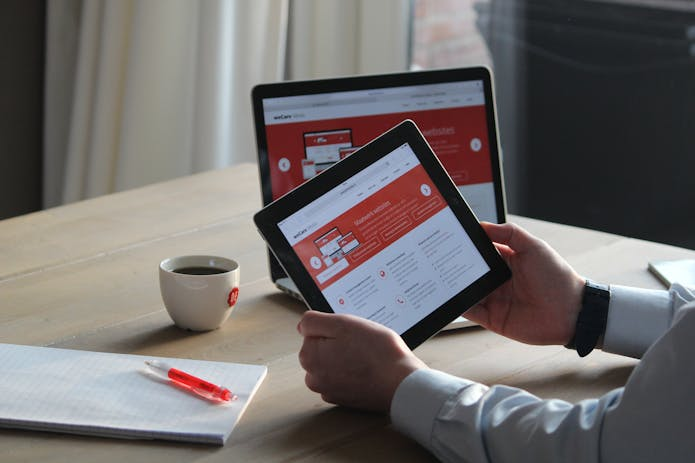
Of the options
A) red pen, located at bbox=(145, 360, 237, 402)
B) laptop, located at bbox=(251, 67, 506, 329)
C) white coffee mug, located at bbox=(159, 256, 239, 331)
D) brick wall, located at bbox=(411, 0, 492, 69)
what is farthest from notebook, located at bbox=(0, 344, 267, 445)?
brick wall, located at bbox=(411, 0, 492, 69)

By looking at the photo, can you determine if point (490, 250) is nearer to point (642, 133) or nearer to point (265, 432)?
point (265, 432)

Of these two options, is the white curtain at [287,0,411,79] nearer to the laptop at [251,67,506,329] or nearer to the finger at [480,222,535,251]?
the laptop at [251,67,506,329]

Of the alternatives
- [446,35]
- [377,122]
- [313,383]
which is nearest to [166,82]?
[446,35]

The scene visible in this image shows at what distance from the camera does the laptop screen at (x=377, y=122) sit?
55.2 inches

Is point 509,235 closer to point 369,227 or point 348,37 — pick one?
point 369,227

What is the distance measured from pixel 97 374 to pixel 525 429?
476 mm

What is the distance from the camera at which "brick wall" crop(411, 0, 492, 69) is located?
303 centimetres

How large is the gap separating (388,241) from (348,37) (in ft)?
6.32

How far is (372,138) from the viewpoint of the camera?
4.69ft

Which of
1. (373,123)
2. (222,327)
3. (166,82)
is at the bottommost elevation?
(222,327)

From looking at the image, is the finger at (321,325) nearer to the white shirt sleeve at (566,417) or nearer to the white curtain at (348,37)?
the white shirt sleeve at (566,417)

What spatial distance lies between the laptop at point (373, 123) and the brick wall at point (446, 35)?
1.57m

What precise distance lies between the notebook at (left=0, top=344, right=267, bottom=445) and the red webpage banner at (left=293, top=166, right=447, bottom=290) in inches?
5.7

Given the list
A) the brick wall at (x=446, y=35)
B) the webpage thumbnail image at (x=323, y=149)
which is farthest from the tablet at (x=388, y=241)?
the brick wall at (x=446, y=35)
